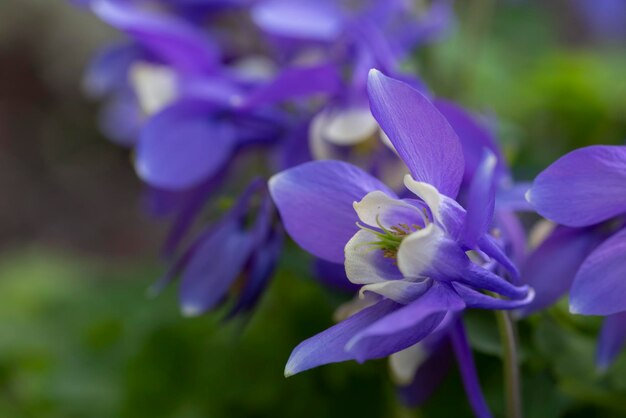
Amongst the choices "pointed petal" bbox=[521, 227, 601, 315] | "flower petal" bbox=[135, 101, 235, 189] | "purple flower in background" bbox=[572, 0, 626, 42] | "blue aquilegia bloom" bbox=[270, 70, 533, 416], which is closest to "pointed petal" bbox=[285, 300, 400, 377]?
"blue aquilegia bloom" bbox=[270, 70, 533, 416]

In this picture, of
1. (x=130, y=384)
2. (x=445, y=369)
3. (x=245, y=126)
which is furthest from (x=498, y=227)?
(x=130, y=384)

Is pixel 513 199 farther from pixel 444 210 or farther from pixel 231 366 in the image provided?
pixel 231 366

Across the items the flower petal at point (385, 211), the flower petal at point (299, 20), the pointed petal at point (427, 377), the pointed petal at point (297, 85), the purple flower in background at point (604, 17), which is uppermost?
the flower petal at point (385, 211)

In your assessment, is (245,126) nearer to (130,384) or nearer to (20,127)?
(130,384)

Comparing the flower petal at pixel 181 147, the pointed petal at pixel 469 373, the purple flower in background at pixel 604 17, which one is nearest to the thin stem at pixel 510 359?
the pointed petal at pixel 469 373

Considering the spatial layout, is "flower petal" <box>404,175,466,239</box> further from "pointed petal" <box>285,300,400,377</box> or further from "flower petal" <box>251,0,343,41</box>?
"flower petal" <box>251,0,343,41</box>

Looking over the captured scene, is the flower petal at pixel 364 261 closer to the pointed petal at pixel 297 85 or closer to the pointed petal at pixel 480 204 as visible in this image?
the pointed petal at pixel 480 204

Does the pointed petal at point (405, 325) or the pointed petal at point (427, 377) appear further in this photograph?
the pointed petal at point (427, 377)
